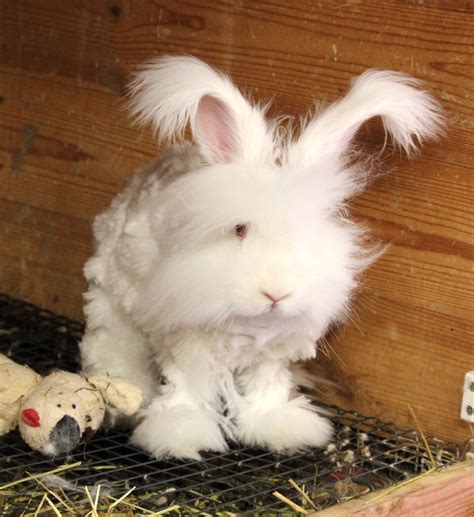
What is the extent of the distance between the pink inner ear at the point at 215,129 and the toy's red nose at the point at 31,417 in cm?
60

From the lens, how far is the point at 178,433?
7.34 feet

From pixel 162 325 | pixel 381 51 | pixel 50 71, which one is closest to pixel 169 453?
pixel 162 325

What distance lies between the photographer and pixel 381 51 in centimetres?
238

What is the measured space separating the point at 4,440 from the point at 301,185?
31.3 inches

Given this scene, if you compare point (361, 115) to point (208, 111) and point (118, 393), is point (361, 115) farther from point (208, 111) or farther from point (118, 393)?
point (118, 393)

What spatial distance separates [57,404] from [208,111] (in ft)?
2.09

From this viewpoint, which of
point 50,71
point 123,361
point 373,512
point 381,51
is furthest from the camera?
point 50,71

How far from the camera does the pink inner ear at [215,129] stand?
2.21 meters

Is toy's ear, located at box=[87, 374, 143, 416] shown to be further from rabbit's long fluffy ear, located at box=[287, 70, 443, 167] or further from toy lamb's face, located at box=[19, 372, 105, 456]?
rabbit's long fluffy ear, located at box=[287, 70, 443, 167]

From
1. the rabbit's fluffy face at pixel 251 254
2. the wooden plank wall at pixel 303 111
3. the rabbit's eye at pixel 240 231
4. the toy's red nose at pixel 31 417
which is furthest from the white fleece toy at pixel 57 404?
the wooden plank wall at pixel 303 111

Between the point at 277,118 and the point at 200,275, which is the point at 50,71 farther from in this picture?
the point at 200,275

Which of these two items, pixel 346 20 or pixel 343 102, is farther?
pixel 346 20

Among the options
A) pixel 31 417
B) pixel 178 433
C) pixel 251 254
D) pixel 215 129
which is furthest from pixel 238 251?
pixel 31 417

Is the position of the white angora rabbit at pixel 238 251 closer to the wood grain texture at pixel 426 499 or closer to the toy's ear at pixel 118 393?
the toy's ear at pixel 118 393
